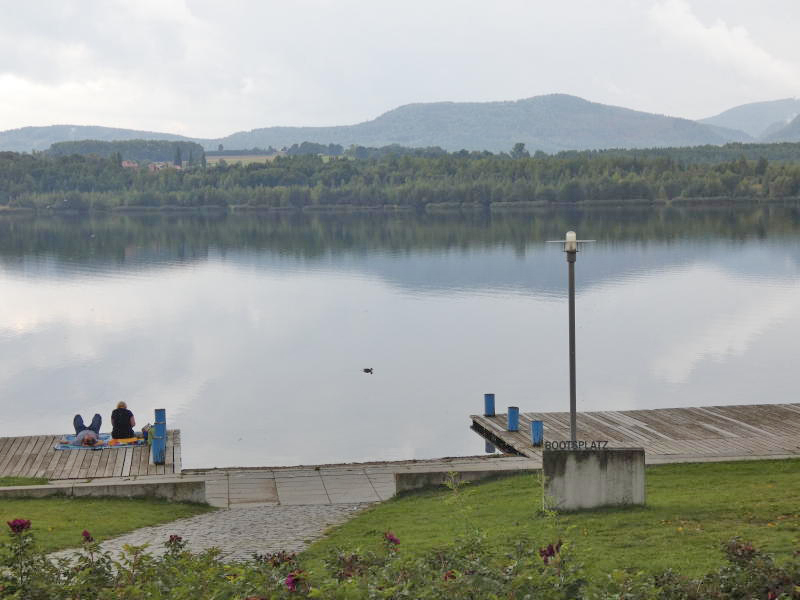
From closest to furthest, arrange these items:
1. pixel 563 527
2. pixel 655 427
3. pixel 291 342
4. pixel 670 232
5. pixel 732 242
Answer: pixel 563 527 < pixel 655 427 < pixel 291 342 < pixel 732 242 < pixel 670 232

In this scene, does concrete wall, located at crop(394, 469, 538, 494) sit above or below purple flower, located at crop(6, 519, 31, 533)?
below

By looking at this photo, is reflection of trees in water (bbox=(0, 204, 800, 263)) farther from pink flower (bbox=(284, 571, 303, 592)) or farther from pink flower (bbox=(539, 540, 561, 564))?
pink flower (bbox=(284, 571, 303, 592))

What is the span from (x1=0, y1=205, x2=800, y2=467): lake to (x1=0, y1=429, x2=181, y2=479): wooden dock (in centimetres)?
467

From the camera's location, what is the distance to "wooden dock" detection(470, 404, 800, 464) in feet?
82.3

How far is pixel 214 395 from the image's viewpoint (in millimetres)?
41781

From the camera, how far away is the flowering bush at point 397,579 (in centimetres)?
1055

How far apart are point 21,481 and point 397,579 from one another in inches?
564

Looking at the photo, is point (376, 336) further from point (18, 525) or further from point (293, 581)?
point (293, 581)

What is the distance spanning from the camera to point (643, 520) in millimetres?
16031

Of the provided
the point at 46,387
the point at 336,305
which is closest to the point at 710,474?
the point at 46,387

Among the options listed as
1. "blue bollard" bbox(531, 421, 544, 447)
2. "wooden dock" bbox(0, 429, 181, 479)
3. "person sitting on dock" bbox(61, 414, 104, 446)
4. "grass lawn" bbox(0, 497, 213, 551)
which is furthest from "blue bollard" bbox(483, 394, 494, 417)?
"grass lawn" bbox(0, 497, 213, 551)

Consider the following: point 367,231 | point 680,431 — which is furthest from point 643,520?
point 367,231

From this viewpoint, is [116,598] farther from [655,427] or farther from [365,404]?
[365,404]

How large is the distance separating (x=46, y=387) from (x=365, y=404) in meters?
13.6
